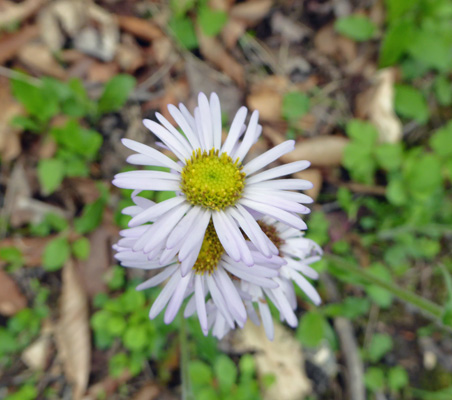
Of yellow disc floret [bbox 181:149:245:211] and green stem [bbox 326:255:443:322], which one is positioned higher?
yellow disc floret [bbox 181:149:245:211]

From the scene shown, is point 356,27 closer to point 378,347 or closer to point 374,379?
point 378,347

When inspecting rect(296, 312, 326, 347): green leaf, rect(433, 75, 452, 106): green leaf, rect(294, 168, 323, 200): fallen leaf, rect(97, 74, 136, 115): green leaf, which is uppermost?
rect(97, 74, 136, 115): green leaf

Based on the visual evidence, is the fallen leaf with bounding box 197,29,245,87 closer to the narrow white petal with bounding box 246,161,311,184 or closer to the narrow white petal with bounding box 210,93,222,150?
the narrow white petal with bounding box 210,93,222,150

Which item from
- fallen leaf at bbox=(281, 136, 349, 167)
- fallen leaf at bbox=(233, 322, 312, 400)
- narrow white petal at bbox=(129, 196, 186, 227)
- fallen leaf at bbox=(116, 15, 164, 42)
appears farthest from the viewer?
fallen leaf at bbox=(116, 15, 164, 42)

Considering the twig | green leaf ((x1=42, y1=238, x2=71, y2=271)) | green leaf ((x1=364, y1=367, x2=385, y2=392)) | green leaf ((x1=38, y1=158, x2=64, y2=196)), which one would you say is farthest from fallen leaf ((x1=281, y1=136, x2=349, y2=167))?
green leaf ((x1=42, y1=238, x2=71, y2=271))

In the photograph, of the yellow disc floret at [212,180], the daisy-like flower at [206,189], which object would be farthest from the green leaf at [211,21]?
the yellow disc floret at [212,180]

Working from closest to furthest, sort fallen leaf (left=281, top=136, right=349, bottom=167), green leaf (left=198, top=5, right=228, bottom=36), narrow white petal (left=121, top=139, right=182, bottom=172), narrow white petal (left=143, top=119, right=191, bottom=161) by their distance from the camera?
narrow white petal (left=121, top=139, right=182, bottom=172) < narrow white petal (left=143, top=119, right=191, bottom=161) < fallen leaf (left=281, top=136, right=349, bottom=167) < green leaf (left=198, top=5, right=228, bottom=36)

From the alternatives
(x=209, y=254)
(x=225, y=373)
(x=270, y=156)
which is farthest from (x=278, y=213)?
(x=225, y=373)

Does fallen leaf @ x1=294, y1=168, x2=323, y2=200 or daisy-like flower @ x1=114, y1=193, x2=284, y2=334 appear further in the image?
fallen leaf @ x1=294, y1=168, x2=323, y2=200
